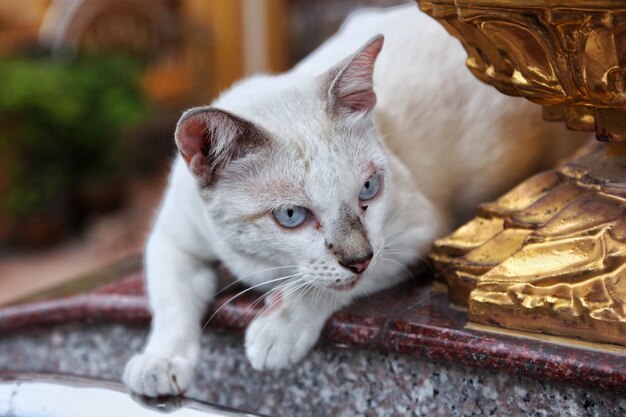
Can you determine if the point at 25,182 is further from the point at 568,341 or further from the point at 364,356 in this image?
the point at 568,341

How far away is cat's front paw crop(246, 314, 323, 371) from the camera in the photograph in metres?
1.18

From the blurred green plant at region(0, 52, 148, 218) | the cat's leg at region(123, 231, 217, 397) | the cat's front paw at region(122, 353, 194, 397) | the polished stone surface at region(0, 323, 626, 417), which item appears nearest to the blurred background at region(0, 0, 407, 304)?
the blurred green plant at region(0, 52, 148, 218)

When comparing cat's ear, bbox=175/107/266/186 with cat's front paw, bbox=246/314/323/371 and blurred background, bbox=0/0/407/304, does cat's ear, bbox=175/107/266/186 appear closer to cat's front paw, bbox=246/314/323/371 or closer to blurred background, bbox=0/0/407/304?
cat's front paw, bbox=246/314/323/371

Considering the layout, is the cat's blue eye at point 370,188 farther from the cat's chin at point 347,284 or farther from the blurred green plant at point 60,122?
the blurred green plant at point 60,122

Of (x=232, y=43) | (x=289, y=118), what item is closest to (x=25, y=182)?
(x=232, y=43)

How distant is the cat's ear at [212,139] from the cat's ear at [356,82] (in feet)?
0.46

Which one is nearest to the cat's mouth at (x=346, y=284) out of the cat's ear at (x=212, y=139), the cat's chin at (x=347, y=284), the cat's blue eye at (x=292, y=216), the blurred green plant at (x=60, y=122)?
the cat's chin at (x=347, y=284)

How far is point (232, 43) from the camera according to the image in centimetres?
532

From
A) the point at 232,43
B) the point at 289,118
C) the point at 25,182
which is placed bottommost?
the point at 25,182

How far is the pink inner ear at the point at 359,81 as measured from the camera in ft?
3.86

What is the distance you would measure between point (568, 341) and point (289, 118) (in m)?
0.52

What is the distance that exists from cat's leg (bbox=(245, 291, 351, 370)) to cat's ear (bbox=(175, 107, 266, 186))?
0.22 metres

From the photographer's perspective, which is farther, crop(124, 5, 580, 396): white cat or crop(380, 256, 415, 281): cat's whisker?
crop(380, 256, 415, 281): cat's whisker

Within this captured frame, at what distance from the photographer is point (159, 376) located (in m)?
1.18
